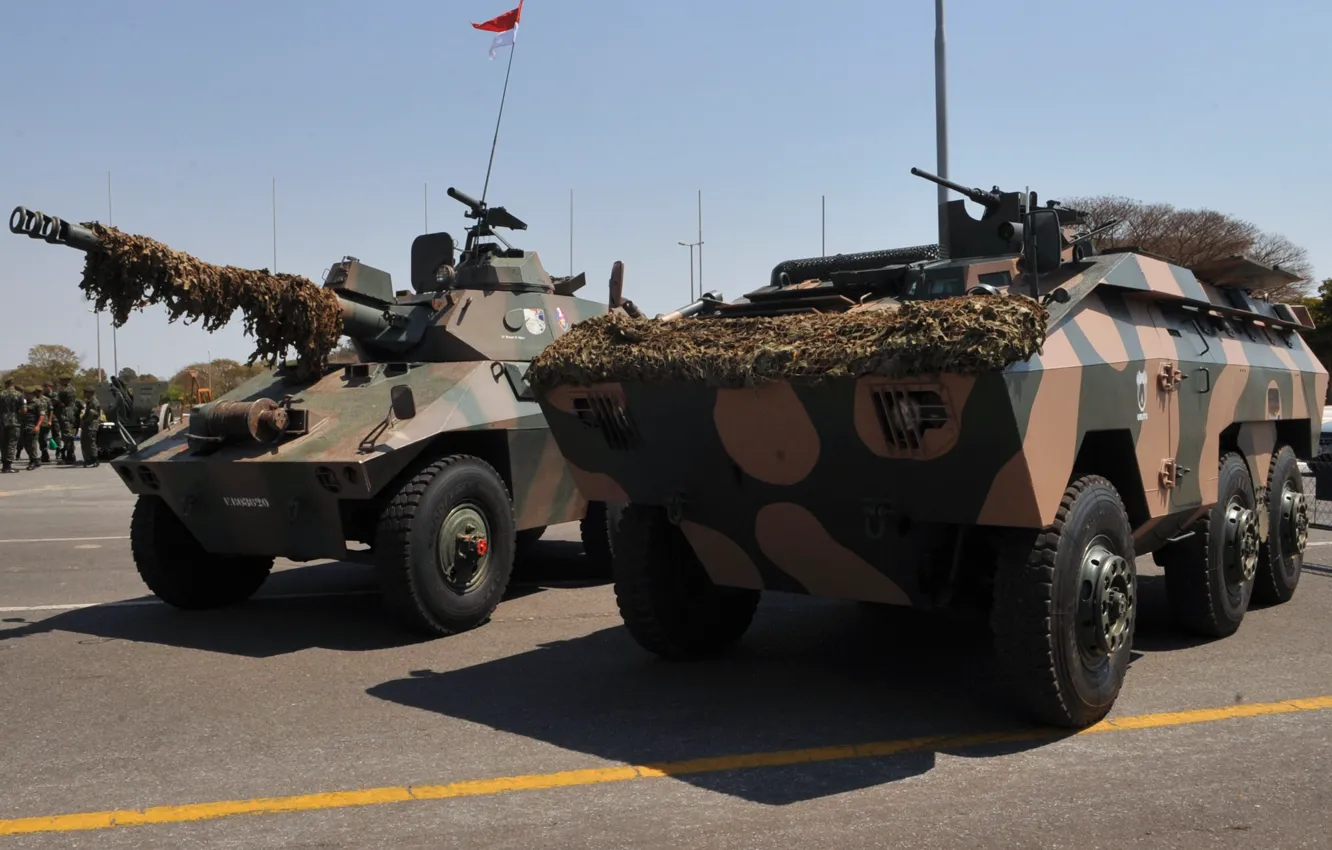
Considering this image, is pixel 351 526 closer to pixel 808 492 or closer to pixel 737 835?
pixel 808 492

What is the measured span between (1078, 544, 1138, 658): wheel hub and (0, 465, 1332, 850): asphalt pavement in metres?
0.34

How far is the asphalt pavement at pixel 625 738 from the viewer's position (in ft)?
13.0

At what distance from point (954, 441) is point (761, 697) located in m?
1.63

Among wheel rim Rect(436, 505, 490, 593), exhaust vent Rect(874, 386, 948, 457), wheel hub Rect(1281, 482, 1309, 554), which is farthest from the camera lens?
wheel hub Rect(1281, 482, 1309, 554)

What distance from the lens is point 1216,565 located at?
6410 mm

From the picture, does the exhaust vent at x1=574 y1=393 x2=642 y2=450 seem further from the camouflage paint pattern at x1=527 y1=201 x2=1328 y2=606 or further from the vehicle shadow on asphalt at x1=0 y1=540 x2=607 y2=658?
the vehicle shadow on asphalt at x1=0 y1=540 x2=607 y2=658

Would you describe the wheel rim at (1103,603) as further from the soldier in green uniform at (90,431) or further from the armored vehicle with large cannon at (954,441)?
the soldier in green uniform at (90,431)

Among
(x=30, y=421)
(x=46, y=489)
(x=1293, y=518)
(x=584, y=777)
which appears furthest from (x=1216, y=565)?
(x=30, y=421)

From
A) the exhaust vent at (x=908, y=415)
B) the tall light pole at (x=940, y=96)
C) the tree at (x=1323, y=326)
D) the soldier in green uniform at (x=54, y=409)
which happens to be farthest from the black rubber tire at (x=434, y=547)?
the tree at (x=1323, y=326)

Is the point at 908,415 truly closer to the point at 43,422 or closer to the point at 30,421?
the point at 30,421

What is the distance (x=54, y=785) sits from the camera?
177 inches

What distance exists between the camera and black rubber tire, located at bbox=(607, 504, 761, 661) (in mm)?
6023

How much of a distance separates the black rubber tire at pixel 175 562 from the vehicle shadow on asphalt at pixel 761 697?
7.64ft

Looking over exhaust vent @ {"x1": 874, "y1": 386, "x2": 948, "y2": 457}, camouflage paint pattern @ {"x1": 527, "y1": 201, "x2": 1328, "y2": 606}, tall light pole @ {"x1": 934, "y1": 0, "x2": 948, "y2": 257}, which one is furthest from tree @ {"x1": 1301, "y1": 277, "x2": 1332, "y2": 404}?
exhaust vent @ {"x1": 874, "y1": 386, "x2": 948, "y2": 457}
